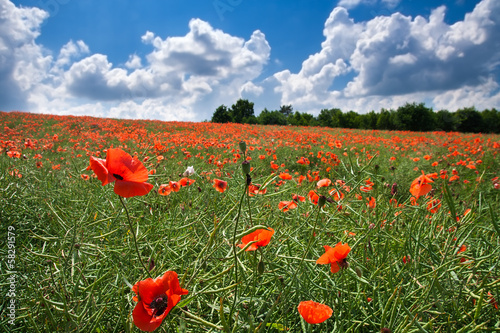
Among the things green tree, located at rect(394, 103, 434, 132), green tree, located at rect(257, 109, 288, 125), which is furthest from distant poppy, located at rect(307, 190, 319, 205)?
green tree, located at rect(257, 109, 288, 125)

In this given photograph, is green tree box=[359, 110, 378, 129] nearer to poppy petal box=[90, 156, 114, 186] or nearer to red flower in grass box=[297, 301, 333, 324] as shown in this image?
red flower in grass box=[297, 301, 333, 324]

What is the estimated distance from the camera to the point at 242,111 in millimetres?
46969

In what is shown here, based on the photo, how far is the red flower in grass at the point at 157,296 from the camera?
519 millimetres

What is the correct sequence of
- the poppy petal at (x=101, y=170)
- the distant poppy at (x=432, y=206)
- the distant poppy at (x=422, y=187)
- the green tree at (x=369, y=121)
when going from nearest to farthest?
the poppy petal at (x=101, y=170) → the distant poppy at (x=422, y=187) → the distant poppy at (x=432, y=206) → the green tree at (x=369, y=121)

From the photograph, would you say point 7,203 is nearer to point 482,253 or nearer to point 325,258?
point 325,258

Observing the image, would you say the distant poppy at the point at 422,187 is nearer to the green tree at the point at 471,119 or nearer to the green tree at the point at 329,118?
the green tree at the point at 329,118

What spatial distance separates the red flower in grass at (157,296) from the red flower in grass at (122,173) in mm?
201

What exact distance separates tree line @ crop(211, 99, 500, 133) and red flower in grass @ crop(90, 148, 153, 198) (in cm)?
3748

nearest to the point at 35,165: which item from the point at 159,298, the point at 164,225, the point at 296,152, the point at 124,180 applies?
the point at 164,225

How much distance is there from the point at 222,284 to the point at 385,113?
47.2 m

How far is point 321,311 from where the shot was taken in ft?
1.92

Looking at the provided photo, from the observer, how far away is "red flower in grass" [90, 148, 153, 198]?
0.61 meters

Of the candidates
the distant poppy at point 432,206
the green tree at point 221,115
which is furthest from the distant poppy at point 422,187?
the green tree at point 221,115

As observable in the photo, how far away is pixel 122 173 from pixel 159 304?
31cm
